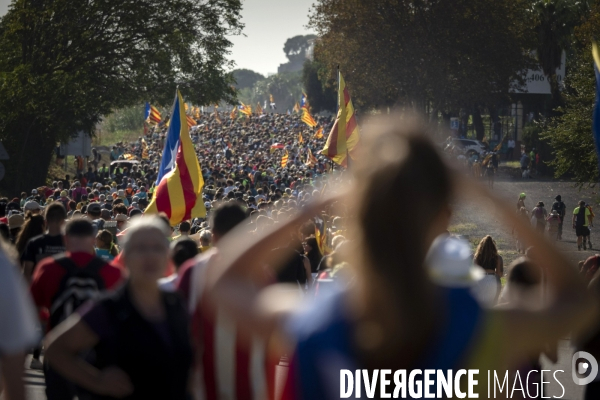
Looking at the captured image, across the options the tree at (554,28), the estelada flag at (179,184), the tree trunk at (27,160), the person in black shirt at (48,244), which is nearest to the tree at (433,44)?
the tree at (554,28)

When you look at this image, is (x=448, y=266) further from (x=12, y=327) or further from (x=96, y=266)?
(x=96, y=266)

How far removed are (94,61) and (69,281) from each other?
32.6 meters

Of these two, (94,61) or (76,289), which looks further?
(94,61)

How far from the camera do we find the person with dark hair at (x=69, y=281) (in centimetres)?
562

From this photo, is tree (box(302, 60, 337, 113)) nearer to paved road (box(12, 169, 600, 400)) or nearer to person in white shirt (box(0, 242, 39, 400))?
paved road (box(12, 169, 600, 400))

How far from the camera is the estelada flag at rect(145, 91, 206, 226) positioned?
475 inches

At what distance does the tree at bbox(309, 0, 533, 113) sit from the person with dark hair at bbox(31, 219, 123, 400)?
47.3m

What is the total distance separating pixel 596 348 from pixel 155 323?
6.82 ft

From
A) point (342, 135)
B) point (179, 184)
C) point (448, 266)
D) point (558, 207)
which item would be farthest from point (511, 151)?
point (448, 266)

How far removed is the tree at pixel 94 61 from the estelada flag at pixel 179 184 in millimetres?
20044

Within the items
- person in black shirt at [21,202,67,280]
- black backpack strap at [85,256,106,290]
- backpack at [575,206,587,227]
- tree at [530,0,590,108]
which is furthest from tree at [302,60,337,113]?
black backpack strap at [85,256,106,290]

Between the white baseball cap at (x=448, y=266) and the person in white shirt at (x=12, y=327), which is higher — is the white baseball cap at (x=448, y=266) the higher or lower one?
the higher one

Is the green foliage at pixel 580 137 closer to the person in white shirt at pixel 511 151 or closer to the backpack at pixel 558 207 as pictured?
the backpack at pixel 558 207

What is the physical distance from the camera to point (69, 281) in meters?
5.68
